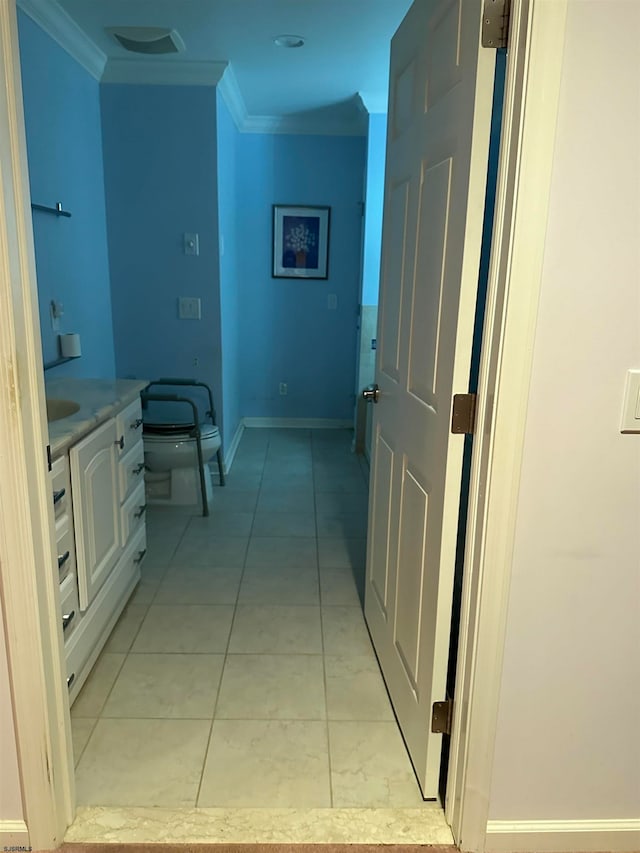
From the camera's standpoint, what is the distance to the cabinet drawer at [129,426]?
2.31 meters

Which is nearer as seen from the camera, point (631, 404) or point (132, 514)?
point (631, 404)

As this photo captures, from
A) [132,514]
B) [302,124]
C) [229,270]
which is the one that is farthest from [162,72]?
[132,514]

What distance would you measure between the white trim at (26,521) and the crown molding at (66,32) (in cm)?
182

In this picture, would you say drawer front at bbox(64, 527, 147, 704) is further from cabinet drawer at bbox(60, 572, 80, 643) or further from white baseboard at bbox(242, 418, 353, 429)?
white baseboard at bbox(242, 418, 353, 429)

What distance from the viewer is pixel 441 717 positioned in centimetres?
153

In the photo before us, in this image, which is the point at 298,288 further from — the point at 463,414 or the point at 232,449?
the point at 463,414

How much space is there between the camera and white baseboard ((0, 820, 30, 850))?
143cm

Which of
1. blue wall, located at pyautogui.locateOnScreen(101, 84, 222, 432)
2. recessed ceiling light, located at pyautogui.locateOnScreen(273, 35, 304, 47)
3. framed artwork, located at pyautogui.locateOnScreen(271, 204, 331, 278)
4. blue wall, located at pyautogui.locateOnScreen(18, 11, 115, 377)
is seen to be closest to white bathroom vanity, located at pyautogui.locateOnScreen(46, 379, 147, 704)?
blue wall, located at pyautogui.locateOnScreen(18, 11, 115, 377)

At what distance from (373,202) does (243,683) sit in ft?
11.3

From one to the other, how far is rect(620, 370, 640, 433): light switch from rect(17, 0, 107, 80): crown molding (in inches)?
106

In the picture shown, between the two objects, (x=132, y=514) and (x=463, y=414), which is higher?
(x=463, y=414)

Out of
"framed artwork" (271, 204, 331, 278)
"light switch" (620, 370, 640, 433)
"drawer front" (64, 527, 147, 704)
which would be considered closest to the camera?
"light switch" (620, 370, 640, 433)

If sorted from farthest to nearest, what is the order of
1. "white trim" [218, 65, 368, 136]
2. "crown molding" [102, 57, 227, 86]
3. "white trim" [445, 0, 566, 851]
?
"white trim" [218, 65, 368, 136] → "crown molding" [102, 57, 227, 86] → "white trim" [445, 0, 566, 851]

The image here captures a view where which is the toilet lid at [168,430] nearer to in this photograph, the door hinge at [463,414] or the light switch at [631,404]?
the door hinge at [463,414]
